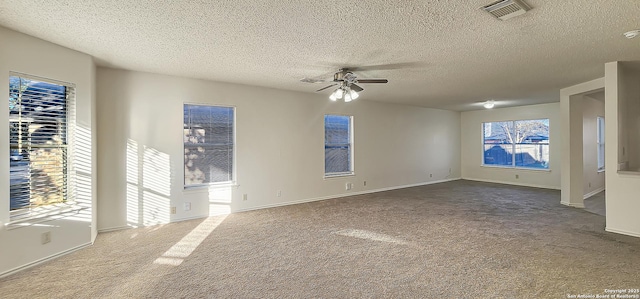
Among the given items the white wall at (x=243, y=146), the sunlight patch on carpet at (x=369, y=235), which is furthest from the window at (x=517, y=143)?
the sunlight patch on carpet at (x=369, y=235)

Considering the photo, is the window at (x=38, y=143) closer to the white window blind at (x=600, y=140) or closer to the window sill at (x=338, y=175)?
the window sill at (x=338, y=175)

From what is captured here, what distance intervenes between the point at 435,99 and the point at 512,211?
3.07 metres

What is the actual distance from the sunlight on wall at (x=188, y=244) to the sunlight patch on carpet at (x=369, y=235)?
6.06ft

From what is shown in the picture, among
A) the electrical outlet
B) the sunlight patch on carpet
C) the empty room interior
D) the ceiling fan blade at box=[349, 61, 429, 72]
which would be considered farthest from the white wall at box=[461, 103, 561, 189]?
the electrical outlet

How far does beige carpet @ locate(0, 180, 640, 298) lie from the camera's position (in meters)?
2.35

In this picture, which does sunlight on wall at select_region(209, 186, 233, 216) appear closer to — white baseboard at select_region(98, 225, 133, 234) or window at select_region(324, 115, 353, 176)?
white baseboard at select_region(98, 225, 133, 234)

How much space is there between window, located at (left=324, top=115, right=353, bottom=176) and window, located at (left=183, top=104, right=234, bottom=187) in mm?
2194

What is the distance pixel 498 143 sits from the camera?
8.49 m

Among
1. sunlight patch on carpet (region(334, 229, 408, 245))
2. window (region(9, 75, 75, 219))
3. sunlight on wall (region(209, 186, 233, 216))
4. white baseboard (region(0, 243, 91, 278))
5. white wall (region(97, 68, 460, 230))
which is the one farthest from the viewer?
sunlight on wall (region(209, 186, 233, 216))

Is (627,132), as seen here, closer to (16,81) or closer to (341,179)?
(341,179)

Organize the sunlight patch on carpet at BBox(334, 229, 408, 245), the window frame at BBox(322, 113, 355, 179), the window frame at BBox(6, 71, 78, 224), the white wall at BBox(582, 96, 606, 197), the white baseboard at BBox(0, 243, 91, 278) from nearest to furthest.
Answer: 1. the white baseboard at BBox(0, 243, 91, 278)
2. the window frame at BBox(6, 71, 78, 224)
3. the sunlight patch on carpet at BBox(334, 229, 408, 245)
4. the white wall at BBox(582, 96, 606, 197)
5. the window frame at BBox(322, 113, 355, 179)

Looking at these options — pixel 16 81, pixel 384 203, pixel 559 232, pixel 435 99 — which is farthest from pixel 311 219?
pixel 435 99

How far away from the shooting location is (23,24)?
2598mm

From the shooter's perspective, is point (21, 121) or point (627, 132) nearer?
point (21, 121)
